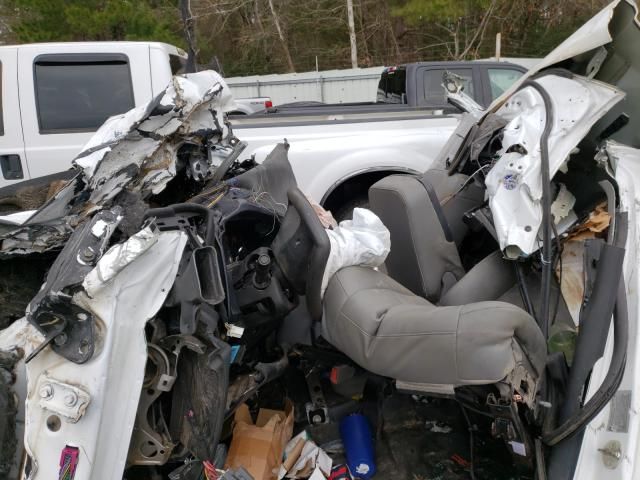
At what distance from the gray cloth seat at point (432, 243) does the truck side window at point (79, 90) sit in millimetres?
2750

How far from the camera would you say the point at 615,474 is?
159 cm

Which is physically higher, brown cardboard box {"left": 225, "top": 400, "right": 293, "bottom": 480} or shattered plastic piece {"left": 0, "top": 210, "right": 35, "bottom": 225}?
shattered plastic piece {"left": 0, "top": 210, "right": 35, "bottom": 225}

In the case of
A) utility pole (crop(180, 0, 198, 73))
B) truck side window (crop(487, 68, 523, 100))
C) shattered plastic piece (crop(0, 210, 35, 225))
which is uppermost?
utility pole (crop(180, 0, 198, 73))

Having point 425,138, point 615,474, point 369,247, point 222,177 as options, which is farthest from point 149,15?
point 615,474

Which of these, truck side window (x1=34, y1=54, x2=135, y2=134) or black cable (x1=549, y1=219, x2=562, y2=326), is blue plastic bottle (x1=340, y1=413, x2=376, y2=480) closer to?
black cable (x1=549, y1=219, x2=562, y2=326)

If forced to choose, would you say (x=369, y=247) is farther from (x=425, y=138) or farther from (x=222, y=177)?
(x=425, y=138)

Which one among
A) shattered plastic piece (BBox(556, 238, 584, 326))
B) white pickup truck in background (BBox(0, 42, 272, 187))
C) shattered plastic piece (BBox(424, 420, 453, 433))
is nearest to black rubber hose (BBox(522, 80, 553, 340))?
shattered plastic piece (BBox(556, 238, 584, 326))

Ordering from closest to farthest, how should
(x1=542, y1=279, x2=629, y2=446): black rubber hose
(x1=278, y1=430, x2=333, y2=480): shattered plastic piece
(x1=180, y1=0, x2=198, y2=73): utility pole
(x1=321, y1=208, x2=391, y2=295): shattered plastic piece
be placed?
(x1=542, y1=279, x2=629, y2=446): black rubber hose, (x1=321, y1=208, x2=391, y2=295): shattered plastic piece, (x1=278, y1=430, x2=333, y2=480): shattered plastic piece, (x1=180, y1=0, x2=198, y2=73): utility pole

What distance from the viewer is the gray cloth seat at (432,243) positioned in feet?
8.20

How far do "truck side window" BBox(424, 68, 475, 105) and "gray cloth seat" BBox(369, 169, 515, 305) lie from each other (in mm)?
2693

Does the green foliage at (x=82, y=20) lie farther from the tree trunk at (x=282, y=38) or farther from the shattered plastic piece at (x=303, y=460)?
the shattered plastic piece at (x=303, y=460)

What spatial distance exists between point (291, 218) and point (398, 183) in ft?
2.45

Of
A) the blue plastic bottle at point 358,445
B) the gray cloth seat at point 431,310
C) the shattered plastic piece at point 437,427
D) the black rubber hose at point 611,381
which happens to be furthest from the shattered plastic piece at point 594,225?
the blue plastic bottle at point 358,445

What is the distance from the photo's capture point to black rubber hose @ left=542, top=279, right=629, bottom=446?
67.3 inches
